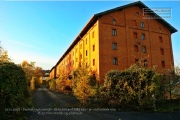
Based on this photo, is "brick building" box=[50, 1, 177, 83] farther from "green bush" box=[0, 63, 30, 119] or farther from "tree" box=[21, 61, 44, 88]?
"green bush" box=[0, 63, 30, 119]

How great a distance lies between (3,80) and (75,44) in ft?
108

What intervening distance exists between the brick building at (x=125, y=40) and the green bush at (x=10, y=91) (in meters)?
16.6

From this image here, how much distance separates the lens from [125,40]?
2959 cm

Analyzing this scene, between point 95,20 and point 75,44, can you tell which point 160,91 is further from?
point 75,44

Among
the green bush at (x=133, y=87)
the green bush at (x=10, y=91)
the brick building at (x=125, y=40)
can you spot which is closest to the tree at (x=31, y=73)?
the brick building at (x=125, y=40)

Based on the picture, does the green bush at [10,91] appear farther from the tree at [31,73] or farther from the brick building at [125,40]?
the brick building at [125,40]

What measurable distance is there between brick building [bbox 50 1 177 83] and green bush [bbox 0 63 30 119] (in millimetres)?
16639

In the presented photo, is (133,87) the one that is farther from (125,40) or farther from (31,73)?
(31,73)

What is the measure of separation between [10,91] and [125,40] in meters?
22.8

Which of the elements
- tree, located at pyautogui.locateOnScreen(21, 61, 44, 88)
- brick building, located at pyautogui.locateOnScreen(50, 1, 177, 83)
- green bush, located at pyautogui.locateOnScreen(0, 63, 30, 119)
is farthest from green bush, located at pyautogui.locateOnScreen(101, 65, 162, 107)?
tree, located at pyautogui.locateOnScreen(21, 61, 44, 88)

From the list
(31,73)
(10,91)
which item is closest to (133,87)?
(10,91)

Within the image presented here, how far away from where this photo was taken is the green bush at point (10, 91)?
30.0ft

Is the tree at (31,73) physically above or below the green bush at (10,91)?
above

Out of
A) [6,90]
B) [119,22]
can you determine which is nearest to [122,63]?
[119,22]
